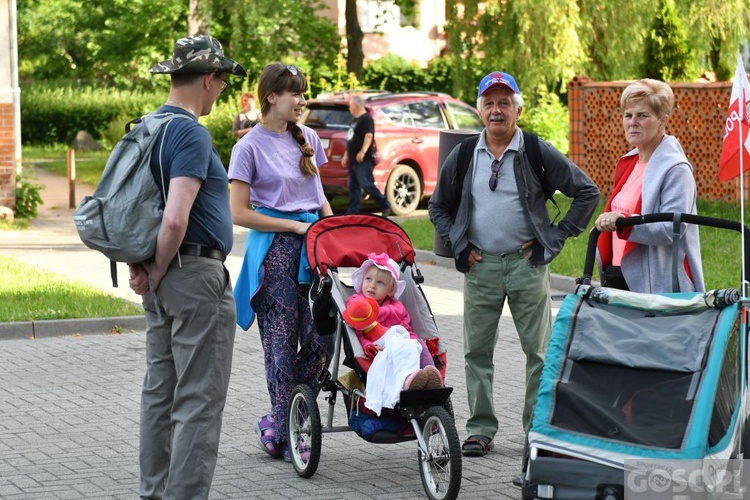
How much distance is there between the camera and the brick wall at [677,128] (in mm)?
18797

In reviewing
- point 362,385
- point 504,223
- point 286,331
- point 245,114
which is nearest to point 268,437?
point 286,331

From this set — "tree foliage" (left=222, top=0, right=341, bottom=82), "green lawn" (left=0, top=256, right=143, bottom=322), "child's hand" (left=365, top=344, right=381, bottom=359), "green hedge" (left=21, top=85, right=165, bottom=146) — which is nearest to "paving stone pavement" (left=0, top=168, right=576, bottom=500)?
"green lawn" (left=0, top=256, right=143, bottom=322)

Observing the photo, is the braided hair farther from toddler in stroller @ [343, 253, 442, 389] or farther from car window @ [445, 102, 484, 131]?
car window @ [445, 102, 484, 131]

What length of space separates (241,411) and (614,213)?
129 inches

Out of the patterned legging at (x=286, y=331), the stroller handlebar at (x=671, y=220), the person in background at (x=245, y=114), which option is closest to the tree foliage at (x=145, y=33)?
the person in background at (x=245, y=114)

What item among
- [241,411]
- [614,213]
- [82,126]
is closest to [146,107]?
[82,126]

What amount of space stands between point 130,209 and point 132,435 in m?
2.68

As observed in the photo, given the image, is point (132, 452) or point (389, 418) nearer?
point (389, 418)

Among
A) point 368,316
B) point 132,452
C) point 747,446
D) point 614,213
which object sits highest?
point 614,213

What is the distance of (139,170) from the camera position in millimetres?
5199

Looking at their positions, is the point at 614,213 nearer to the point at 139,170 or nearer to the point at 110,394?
the point at 139,170

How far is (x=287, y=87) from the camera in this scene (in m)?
6.66

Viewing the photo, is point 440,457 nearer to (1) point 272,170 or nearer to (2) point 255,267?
(2) point 255,267

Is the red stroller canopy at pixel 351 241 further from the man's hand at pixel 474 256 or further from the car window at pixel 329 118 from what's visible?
the car window at pixel 329 118
